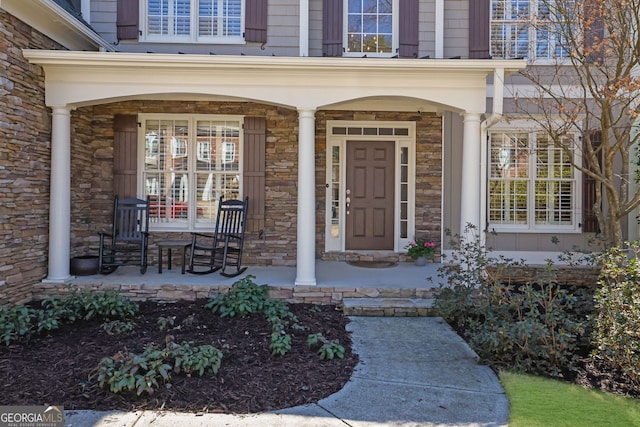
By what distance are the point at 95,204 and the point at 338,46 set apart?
428 centimetres

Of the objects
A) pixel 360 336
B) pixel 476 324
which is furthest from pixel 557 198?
pixel 360 336

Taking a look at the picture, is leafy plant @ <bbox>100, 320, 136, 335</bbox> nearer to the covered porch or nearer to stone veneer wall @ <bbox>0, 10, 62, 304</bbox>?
the covered porch

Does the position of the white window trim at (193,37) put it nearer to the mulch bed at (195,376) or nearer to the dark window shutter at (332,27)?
the dark window shutter at (332,27)

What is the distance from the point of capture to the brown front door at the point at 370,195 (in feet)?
23.2

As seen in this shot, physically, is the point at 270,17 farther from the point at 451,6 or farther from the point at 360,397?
the point at 360,397

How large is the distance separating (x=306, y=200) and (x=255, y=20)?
3.08m

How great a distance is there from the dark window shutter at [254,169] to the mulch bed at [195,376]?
2.26 m

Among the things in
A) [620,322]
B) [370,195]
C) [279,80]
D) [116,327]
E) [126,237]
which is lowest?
[116,327]

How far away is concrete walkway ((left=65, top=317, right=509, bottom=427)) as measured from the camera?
2.60 m

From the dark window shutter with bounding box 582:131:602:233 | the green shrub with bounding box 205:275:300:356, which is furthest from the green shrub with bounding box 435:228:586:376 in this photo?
the dark window shutter with bounding box 582:131:602:233

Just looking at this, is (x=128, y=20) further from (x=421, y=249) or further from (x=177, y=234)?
(x=421, y=249)

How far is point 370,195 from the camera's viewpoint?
709cm

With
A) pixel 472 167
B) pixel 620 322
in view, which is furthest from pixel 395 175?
pixel 620 322

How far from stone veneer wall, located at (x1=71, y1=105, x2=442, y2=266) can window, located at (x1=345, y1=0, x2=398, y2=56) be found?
1047mm
